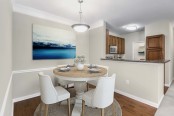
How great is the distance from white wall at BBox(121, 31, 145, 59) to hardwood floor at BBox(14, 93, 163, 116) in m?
3.61

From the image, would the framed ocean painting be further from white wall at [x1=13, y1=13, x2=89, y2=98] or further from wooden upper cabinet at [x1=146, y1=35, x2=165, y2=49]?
wooden upper cabinet at [x1=146, y1=35, x2=165, y2=49]

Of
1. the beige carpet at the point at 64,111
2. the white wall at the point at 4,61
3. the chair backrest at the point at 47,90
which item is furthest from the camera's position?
the beige carpet at the point at 64,111

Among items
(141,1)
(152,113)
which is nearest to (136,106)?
(152,113)

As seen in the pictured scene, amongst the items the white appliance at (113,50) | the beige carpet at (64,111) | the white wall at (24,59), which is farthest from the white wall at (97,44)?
the beige carpet at (64,111)

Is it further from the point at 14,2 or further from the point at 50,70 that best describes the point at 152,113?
the point at 14,2

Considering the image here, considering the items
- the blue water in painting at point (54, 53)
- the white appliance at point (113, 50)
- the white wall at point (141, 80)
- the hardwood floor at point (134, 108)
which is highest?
the white appliance at point (113, 50)

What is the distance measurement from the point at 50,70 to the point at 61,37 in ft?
3.54

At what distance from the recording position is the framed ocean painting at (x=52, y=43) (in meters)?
2.71

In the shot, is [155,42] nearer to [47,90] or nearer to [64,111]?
[64,111]

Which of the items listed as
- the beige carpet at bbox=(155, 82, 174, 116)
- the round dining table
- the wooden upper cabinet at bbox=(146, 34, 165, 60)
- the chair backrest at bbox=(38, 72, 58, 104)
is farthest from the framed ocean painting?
the wooden upper cabinet at bbox=(146, 34, 165, 60)

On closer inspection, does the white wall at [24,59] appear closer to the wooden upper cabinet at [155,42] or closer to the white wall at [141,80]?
the white wall at [141,80]

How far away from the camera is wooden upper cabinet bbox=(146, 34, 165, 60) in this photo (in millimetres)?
3551

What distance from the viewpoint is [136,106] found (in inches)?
88.8

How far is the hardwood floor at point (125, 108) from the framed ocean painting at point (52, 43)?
1.13 metres
